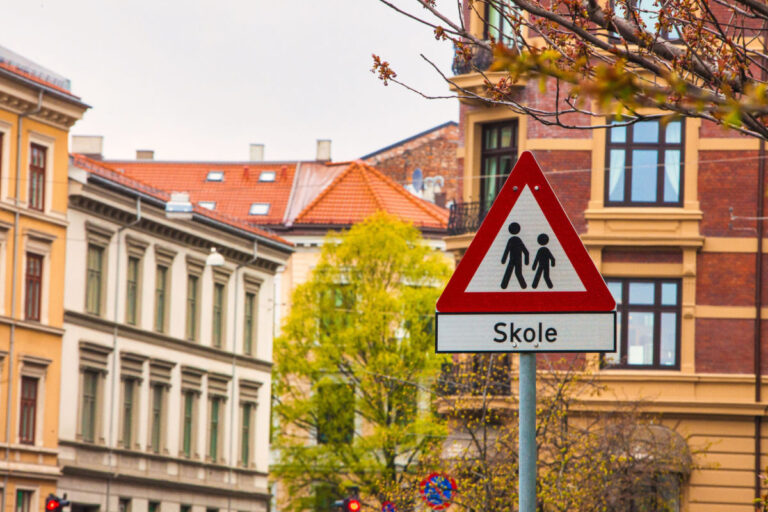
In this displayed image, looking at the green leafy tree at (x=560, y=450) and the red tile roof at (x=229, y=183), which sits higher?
the red tile roof at (x=229, y=183)

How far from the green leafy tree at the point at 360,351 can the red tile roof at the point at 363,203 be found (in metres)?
15.5

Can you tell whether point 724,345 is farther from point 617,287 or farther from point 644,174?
point 644,174

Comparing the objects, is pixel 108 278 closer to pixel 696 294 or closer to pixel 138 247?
pixel 138 247

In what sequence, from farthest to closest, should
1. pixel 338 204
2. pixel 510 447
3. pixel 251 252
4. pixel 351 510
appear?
pixel 338 204
pixel 251 252
pixel 351 510
pixel 510 447

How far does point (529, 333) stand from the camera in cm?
740

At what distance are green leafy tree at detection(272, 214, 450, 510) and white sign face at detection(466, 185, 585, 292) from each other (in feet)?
157

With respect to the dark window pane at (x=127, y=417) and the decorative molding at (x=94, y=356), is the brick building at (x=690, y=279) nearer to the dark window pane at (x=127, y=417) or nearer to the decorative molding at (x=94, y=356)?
the decorative molding at (x=94, y=356)

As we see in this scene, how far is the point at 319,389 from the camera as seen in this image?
58562mm

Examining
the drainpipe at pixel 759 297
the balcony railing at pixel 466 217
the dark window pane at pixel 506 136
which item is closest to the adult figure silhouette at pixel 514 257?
the drainpipe at pixel 759 297

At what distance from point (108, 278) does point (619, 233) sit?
21511mm

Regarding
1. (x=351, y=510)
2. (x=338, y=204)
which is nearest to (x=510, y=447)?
(x=351, y=510)

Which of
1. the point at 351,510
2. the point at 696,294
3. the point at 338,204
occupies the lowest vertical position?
the point at 351,510

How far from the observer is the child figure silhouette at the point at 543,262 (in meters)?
7.44

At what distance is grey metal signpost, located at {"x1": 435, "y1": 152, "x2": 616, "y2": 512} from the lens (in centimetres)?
741
